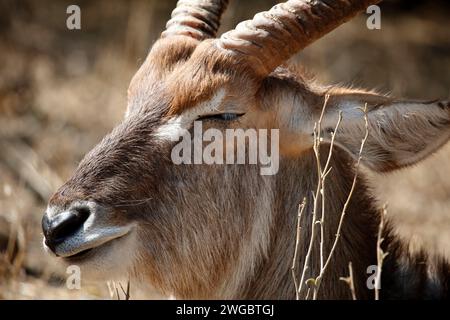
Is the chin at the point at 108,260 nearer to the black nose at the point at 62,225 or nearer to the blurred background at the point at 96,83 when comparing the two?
the black nose at the point at 62,225

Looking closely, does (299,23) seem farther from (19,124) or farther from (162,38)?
(19,124)

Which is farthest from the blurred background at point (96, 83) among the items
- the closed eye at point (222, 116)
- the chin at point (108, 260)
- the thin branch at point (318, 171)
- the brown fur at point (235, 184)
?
the thin branch at point (318, 171)

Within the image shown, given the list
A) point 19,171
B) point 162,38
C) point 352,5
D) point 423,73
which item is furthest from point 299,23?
point 423,73

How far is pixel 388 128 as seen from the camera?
5648 millimetres

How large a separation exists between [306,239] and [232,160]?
752 mm

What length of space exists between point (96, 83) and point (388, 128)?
833cm

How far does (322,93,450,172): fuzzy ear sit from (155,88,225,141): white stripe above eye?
2.46 ft

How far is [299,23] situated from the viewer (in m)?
5.62

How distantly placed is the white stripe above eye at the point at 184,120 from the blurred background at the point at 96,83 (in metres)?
2.07

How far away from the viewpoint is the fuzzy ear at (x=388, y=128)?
5.51m

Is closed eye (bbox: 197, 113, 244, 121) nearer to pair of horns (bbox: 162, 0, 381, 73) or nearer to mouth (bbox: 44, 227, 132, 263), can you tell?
pair of horns (bbox: 162, 0, 381, 73)

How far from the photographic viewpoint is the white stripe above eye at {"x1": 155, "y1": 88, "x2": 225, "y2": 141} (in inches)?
222

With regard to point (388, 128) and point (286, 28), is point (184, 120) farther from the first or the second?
point (388, 128)

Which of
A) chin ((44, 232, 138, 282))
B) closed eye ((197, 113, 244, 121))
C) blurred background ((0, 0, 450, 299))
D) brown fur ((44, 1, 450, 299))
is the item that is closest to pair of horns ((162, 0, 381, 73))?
brown fur ((44, 1, 450, 299))
